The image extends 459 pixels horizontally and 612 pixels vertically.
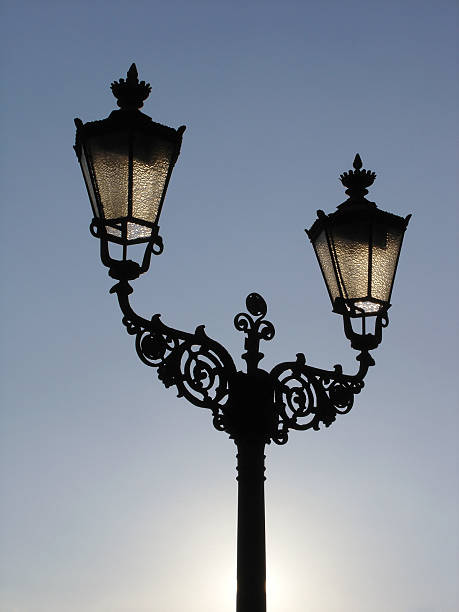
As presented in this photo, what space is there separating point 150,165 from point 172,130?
249 millimetres

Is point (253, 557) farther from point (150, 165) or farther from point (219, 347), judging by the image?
point (150, 165)

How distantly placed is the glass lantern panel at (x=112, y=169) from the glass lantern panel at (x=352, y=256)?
1.48 meters

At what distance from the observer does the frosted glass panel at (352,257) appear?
652cm

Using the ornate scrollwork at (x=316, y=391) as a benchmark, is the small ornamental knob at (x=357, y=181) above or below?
above

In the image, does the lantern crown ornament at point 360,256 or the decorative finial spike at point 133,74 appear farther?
the lantern crown ornament at point 360,256

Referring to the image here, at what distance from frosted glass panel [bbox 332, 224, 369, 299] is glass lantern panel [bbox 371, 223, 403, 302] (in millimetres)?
60

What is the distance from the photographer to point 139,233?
19.3 feet

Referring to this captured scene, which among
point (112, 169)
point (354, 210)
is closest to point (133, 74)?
point (112, 169)

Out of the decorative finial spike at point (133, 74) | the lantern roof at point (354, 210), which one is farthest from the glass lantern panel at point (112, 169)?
the lantern roof at point (354, 210)

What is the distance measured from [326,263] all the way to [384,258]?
371 millimetres

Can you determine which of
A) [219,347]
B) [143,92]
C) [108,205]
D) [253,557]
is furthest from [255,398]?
[143,92]

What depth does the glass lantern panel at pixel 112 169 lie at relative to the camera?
580cm

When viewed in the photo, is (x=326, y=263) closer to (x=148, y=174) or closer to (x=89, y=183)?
(x=148, y=174)

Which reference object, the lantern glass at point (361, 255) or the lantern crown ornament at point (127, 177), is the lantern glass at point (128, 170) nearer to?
the lantern crown ornament at point (127, 177)
